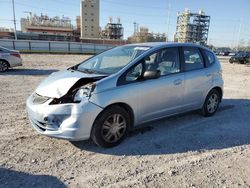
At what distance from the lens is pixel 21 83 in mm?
8930

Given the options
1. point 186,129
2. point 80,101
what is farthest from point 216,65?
point 80,101

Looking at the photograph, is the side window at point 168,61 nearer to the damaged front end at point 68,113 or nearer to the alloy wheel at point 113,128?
the alloy wheel at point 113,128

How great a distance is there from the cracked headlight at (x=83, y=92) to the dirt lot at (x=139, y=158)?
861 mm

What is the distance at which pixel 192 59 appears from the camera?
204 inches

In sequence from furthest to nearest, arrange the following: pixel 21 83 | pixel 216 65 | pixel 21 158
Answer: pixel 21 83
pixel 216 65
pixel 21 158

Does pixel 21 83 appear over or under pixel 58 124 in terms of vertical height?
under

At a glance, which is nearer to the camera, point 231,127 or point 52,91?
point 52,91

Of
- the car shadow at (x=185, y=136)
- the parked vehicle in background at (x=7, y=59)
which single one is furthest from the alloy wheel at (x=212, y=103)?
the parked vehicle in background at (x=7, y=59)

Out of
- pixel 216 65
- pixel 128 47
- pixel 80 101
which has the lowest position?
pixel 80 101

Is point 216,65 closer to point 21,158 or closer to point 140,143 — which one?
point 140,143

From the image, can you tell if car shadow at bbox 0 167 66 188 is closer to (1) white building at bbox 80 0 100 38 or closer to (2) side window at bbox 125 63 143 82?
(2) side window at bbox 125 63 143 82

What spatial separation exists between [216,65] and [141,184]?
3.87m

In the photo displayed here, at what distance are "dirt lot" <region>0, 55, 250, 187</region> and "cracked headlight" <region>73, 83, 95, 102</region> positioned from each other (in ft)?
2.83

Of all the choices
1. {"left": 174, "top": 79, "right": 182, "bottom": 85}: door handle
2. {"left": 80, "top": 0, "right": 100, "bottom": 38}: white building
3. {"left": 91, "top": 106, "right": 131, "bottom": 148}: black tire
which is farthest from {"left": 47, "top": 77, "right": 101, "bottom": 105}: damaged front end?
{"left": 80, "top": 0, "right": 100, "bottom": 38}: white building
